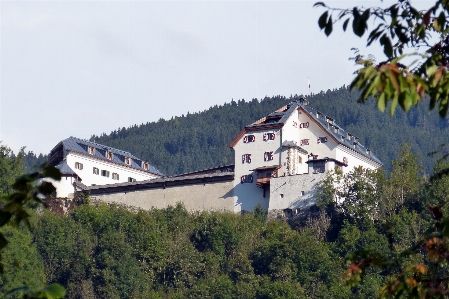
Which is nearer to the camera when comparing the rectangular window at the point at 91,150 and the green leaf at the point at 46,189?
the green leaf at the point at 46,189

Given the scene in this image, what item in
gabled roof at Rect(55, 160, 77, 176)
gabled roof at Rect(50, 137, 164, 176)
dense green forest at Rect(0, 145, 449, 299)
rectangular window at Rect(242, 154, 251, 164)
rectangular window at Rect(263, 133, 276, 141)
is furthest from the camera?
gabled roof at Rect(50, 137, 164, 176)

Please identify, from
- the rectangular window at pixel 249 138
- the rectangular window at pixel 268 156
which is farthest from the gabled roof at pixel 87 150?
the rectangular window at pixel 268 156

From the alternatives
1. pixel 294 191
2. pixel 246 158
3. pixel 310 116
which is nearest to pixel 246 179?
pixel 246 158

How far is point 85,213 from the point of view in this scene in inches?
2729

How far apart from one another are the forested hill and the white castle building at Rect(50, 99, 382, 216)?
3534 inches

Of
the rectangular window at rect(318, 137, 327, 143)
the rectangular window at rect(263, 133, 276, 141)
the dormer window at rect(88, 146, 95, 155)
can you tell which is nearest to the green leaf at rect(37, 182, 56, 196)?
the rectangular window at rect(263, 133, 276, 141)

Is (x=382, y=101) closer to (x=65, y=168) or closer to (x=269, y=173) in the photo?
(x=269, y=173)

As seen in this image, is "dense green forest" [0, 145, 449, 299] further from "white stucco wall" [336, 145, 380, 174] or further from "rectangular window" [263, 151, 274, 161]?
"rectangular window" [263, 151, 274, 161]

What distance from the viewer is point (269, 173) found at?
63.7 metres

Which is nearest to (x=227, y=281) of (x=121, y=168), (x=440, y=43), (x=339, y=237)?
(x=339, y=237)

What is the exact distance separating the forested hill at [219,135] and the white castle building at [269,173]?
89769 mm

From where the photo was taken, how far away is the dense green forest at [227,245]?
204 feet

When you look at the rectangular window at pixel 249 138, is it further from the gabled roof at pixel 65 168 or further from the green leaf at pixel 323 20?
the green leaf at pixel 323 20

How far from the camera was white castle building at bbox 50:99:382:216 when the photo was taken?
6300 cm
